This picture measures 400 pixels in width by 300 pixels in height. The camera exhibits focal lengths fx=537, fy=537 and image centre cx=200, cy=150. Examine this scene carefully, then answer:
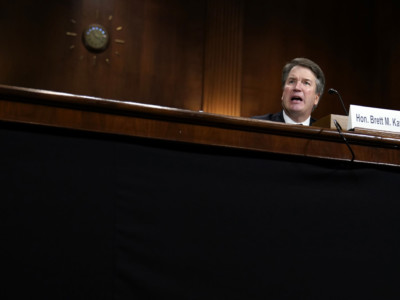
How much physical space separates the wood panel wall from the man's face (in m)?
1.76

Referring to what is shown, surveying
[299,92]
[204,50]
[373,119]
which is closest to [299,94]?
[299,92]

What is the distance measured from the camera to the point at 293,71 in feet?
10.8

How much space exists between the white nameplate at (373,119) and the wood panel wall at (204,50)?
9.98 feet

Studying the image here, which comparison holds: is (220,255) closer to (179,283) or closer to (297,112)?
(179,283)

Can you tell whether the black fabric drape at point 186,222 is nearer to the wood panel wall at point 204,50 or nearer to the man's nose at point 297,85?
the man's nose at point 297,85

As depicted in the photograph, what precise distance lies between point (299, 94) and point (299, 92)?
2cm

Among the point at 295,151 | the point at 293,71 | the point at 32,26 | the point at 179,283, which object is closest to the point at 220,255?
the point at 179,283

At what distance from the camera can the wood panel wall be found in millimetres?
4656

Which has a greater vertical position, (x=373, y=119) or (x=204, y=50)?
(x=204, y=50)

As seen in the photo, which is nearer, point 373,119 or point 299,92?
point 373,119

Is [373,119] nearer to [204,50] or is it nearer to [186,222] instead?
[186,222]

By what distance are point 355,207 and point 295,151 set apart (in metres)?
0.24

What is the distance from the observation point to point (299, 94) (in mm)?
3197

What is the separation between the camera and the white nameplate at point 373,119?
195cm
